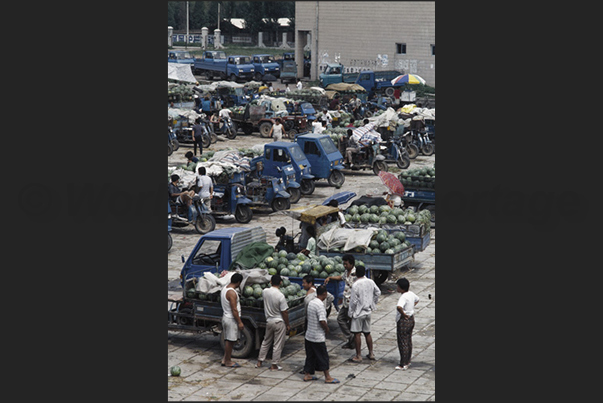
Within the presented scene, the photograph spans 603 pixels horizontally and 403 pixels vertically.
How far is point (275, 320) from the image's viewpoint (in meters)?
11.0

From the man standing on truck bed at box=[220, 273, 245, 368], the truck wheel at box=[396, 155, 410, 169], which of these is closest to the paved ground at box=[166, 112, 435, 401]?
the man standing on truck bed at box=[220, 273, 245, 368]

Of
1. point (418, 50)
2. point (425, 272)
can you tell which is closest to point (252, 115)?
point (425, 272)

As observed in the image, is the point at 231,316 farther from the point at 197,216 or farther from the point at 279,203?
the point at 279,203

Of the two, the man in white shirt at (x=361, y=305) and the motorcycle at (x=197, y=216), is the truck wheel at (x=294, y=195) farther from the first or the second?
the man in white shirt at (x=361, y=305)

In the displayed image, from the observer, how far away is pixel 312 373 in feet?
35.2

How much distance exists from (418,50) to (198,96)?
19.4 m

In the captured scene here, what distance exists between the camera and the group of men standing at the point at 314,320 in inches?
419

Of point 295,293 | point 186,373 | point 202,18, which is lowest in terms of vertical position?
point 186,373

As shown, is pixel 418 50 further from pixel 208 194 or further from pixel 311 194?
pixel 208 194

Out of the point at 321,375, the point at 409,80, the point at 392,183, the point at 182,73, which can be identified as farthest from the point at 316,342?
the point at 182,73

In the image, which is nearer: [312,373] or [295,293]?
[312,373]

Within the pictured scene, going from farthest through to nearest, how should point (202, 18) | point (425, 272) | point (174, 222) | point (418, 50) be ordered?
1. point (202, 18)
2. point (418, 50)
3. point (174, 222)
4. point (425, 272)

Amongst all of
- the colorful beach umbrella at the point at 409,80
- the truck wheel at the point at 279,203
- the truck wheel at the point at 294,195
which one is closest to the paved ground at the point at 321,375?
the truck wheel at the point at 279,203

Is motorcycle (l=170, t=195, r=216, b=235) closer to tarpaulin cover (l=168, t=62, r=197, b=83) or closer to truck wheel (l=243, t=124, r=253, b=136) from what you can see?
truck wheel (l=243, t=124, r=253, b=136)
